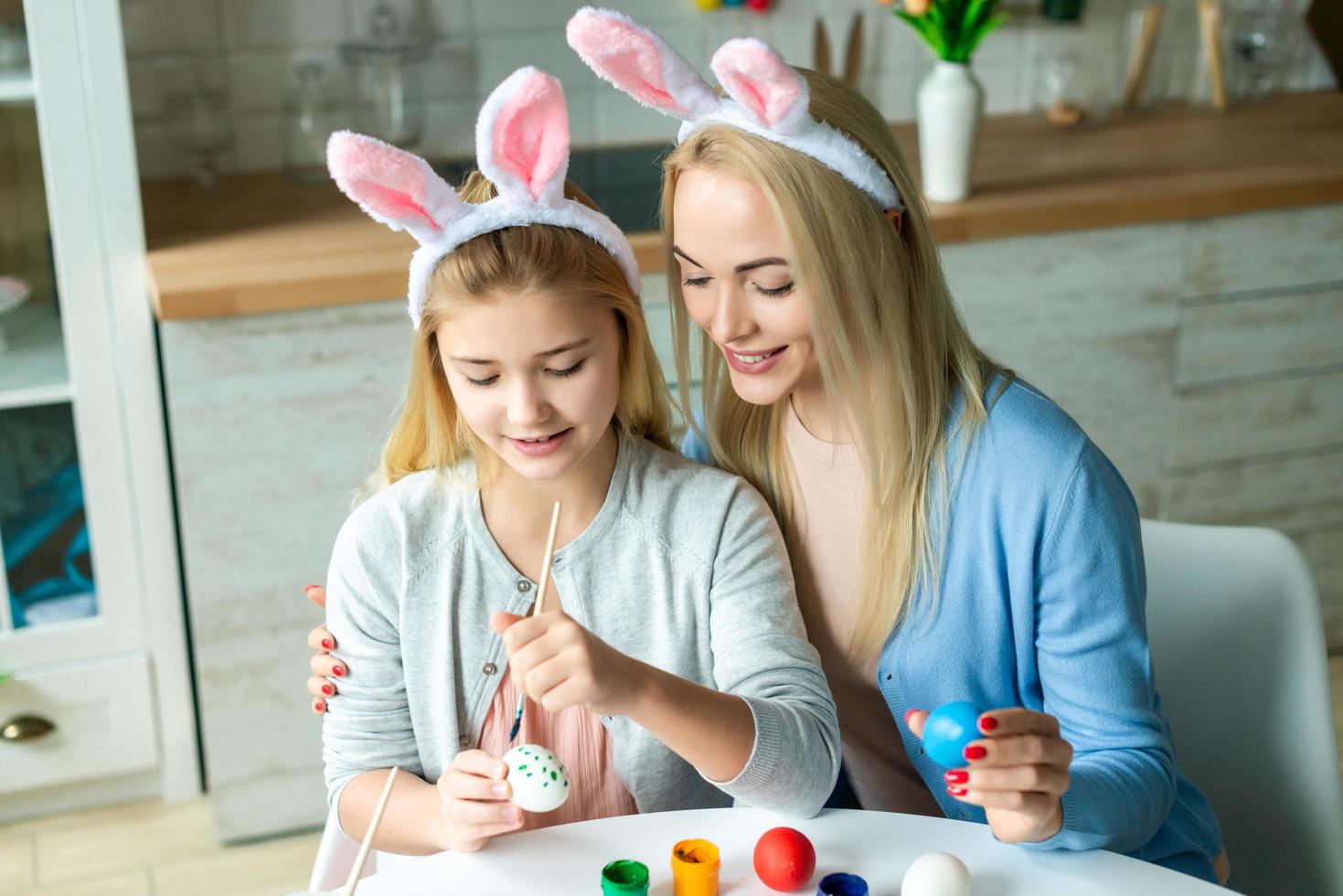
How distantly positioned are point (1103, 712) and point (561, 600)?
1.65 ft

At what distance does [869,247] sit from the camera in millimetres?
1301

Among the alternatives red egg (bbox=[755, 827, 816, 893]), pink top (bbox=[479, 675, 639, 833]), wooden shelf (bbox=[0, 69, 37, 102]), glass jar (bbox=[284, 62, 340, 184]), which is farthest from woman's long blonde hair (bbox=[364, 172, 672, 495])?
glass jar (bbox=[284, 62, 340, 184])

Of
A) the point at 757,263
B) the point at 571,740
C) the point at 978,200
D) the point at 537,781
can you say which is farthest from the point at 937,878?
the point at 978,200

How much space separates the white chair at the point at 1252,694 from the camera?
144 cm

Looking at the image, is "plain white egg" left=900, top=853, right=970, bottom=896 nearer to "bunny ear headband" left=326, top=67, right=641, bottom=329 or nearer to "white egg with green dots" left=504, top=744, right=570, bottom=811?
"white egg with green dots" left=504, top=744, right=570, bottom=811

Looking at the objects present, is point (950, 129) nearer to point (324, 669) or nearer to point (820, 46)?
point (820, 46)

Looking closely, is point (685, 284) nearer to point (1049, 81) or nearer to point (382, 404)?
point (382, 404)

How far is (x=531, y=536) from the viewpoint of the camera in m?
1.37

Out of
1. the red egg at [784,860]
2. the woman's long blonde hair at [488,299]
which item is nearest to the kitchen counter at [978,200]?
the woman's long blonde hair at [488,299]

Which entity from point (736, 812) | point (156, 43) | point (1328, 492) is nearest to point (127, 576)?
point (156, 43)

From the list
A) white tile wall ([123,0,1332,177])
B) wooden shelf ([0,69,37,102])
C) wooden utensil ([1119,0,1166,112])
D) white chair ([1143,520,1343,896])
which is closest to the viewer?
white chair ([1143,520,1343,896])

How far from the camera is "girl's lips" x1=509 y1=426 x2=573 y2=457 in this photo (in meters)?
1.26

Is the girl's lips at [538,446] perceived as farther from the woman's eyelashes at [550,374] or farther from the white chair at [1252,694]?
the white chair at [1252,694]

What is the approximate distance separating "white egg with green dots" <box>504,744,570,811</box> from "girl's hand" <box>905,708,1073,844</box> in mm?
267
